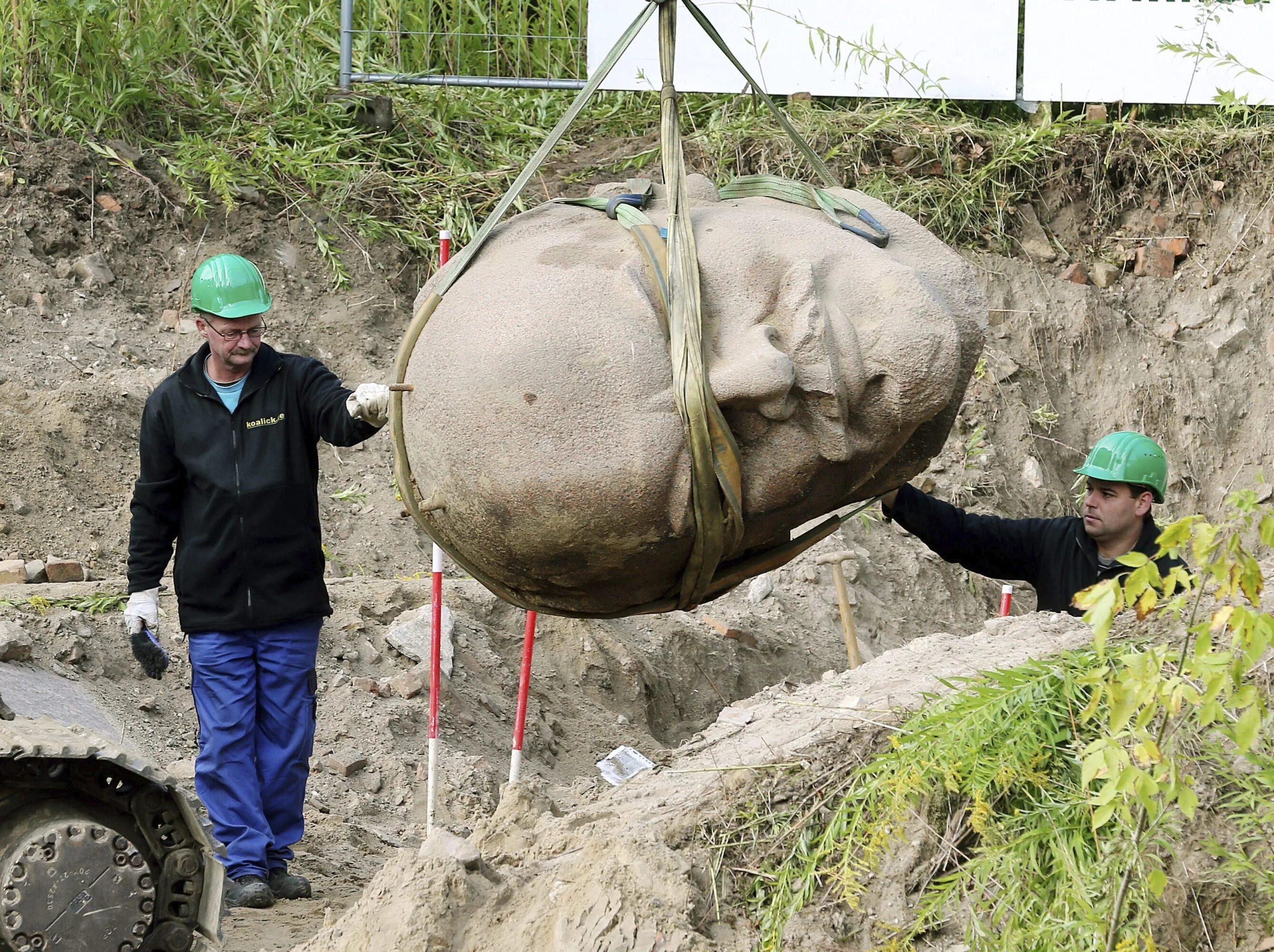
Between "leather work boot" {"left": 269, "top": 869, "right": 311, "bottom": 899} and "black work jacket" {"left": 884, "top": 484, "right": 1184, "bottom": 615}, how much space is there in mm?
1898

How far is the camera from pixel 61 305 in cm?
637

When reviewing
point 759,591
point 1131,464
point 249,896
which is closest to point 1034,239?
point 759,591

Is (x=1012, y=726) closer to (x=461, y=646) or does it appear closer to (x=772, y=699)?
(x=772, y=699)

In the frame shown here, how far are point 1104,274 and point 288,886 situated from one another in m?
5.17

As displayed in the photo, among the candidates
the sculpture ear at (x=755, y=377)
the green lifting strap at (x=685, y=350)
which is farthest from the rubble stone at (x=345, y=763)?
the sculpture ear at (x=755, y=377)

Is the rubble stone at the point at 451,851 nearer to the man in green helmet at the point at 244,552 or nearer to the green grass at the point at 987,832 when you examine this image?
the green grass at the point at 987,832

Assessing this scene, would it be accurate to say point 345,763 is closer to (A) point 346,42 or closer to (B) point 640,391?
(B) point 640,391

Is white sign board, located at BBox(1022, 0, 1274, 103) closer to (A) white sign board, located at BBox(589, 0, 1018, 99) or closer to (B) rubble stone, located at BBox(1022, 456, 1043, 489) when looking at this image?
(A) white sign board, located at BBox(589, 0, 1018, 99)

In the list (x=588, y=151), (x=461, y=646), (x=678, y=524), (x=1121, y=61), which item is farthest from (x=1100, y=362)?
(x=678, y=524)

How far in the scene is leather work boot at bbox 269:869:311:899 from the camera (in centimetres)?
380

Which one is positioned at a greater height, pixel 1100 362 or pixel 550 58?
pixel 550 58

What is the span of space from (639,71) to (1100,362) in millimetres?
2703

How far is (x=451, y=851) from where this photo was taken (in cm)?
275

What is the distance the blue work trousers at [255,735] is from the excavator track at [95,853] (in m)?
0.60
